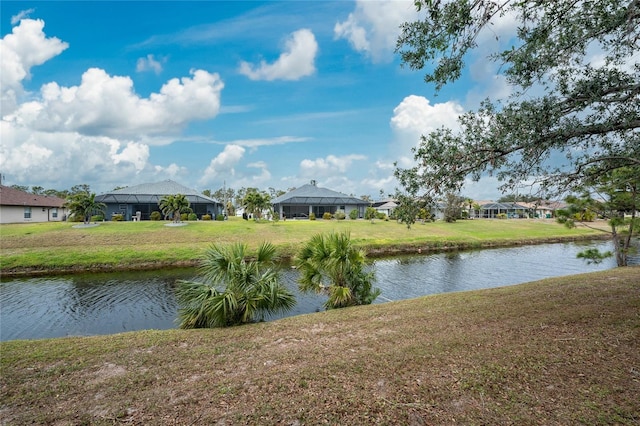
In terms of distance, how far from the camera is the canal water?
39.6 feet

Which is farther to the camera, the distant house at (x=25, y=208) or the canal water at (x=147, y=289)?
the distant house at (x=25, y=208)

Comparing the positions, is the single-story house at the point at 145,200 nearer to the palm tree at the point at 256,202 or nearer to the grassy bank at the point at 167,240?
the palm tree at the point at 256,202

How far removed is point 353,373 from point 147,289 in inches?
592

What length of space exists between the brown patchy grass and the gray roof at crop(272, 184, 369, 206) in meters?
45.5

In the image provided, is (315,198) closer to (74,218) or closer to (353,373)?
(74,218)

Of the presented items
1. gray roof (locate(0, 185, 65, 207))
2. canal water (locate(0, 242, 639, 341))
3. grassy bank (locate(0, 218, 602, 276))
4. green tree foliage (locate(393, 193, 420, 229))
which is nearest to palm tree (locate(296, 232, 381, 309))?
canal water (locate(0, 242, 639, 341))

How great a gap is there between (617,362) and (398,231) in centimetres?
3260

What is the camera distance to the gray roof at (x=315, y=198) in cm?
5338

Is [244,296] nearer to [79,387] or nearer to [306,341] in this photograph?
[306,341]

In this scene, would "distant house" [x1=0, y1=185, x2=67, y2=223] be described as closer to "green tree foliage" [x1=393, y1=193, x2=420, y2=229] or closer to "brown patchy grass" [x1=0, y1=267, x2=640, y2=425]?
"brown patchy grass" [x1=0, y1=267, x2=640, y2=425]

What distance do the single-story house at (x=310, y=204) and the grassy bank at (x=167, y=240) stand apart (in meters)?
14.0

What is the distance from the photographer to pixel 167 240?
2872cm

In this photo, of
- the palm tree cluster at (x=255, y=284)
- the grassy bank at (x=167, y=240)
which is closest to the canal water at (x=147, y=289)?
the palm tree cluster at (x=255, y=284)

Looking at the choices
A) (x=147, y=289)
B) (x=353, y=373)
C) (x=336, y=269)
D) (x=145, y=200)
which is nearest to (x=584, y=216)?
(x=336, y=269)
